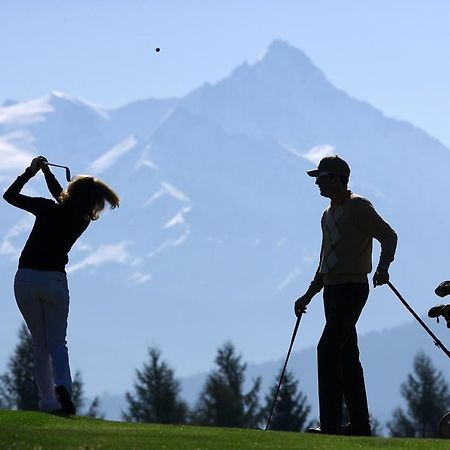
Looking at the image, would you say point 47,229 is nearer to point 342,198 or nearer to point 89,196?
point 89,196

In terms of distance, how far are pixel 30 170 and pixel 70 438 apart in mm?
3351

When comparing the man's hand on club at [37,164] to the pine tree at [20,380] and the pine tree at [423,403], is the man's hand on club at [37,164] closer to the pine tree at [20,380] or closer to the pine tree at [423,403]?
the pine tree at [20,380]

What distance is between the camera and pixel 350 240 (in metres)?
14.5

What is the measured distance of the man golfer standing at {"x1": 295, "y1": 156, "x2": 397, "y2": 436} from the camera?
567 inches

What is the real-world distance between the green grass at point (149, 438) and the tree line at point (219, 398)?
81013 millimetres

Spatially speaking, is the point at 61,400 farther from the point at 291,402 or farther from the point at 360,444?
the point at 291,402

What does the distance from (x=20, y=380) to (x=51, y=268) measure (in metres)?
92.0

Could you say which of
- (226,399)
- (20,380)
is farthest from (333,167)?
(20,380)

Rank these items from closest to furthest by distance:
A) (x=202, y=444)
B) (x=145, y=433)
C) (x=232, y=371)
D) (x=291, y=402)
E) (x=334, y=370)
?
(x=202, y=444)
(x=145, y=433)
(x=334, y=370)
(x=291, y=402)
(x=232, y=371)

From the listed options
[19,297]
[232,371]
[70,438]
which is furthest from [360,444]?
[232,371]

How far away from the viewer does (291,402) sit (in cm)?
9925

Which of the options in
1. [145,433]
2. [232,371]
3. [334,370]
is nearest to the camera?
[145,433]

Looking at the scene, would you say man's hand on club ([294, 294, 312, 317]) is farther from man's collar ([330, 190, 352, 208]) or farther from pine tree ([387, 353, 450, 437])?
pine tree ([387, 353, 450, 437])

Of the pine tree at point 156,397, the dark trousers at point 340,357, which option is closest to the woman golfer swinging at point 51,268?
the dark trousers at point 340,357
